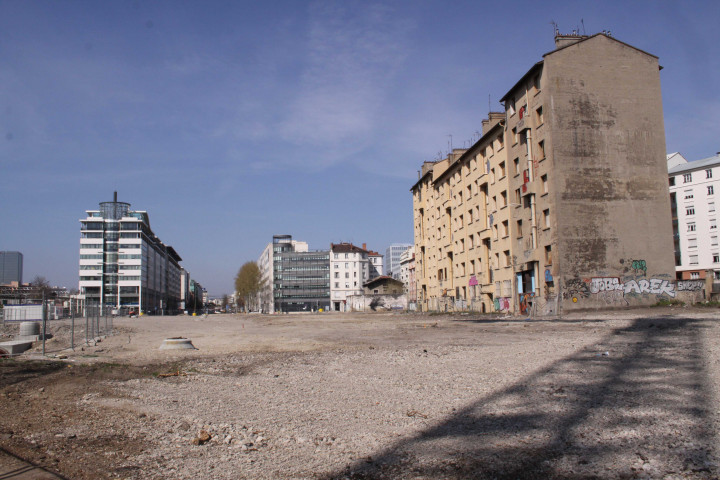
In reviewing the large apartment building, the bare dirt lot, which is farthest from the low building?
the bare dirt lot

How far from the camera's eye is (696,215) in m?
75.6

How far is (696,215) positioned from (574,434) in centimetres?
8343

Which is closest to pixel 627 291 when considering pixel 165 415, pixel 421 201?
pixel 165 415

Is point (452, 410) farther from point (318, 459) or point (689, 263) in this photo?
point (689, 263)

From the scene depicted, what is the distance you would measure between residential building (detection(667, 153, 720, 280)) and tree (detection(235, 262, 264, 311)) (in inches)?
3811

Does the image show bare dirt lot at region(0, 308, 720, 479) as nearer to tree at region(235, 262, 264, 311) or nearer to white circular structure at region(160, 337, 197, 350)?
white circular structure at region(160, 337, 197, 350)

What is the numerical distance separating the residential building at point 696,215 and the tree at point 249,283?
96.8 meters

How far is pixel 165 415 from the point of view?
24.1 feet

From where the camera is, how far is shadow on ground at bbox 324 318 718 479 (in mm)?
4727

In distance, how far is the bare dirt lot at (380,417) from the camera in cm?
501

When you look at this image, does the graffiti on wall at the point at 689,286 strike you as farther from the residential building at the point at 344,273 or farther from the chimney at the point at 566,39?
the residential building at the point at 344,273

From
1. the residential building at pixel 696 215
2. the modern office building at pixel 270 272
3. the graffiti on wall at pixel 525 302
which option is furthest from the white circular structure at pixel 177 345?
the modern office building at pixel 270 272

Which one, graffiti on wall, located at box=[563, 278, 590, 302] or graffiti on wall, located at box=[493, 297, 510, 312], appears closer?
graffiti on wall, located at box=[563, 278, 590, 302]

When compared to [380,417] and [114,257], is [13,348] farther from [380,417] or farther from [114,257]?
[114,257]
